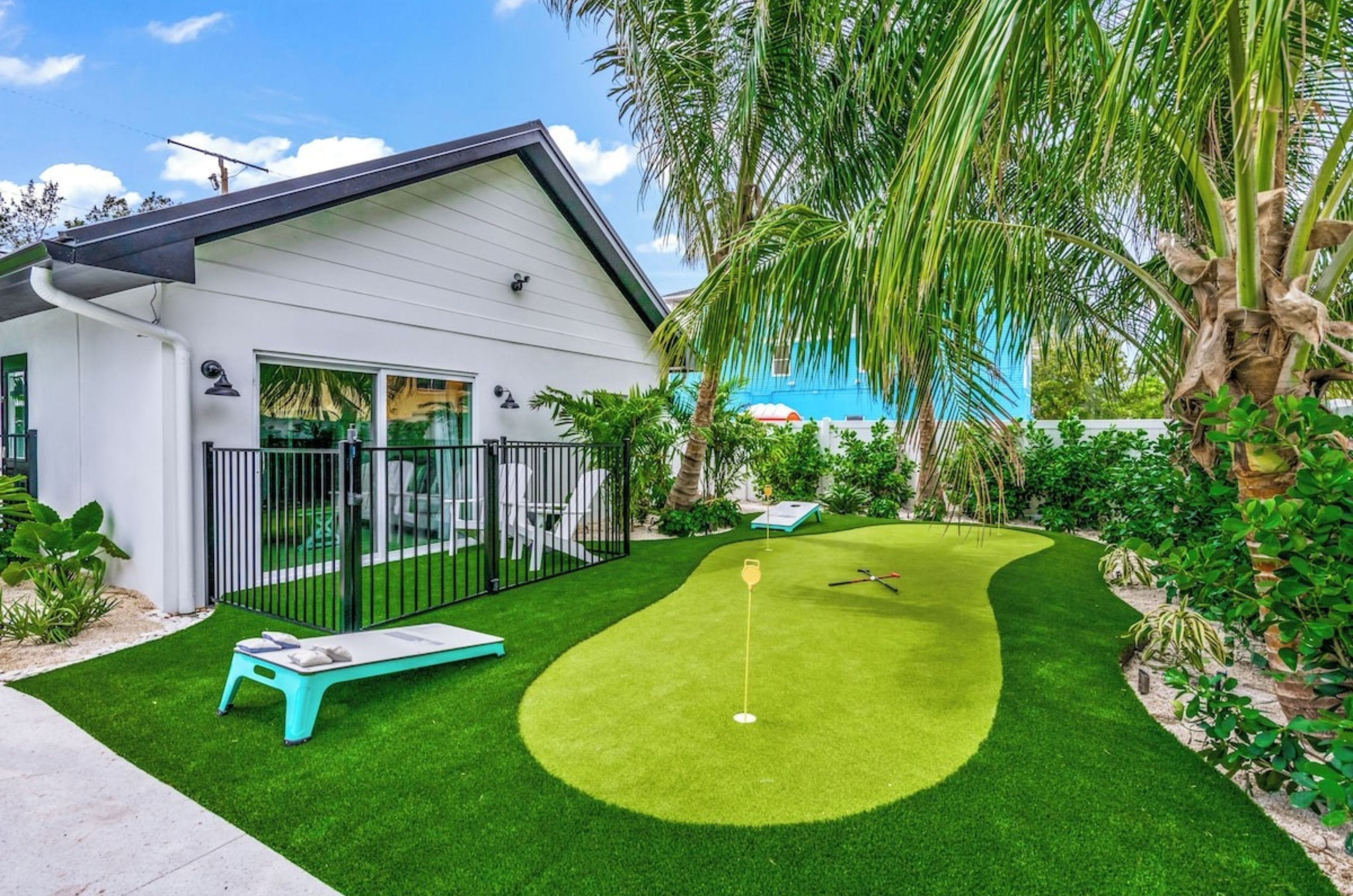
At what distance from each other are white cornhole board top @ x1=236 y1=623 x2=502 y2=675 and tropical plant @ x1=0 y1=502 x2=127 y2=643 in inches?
84.6

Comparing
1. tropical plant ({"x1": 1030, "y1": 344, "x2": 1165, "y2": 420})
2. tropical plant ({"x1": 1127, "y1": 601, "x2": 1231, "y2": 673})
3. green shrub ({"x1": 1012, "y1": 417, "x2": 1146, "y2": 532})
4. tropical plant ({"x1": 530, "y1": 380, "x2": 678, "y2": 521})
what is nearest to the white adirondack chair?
tropical plant ({"x1": 530, "y1": 380, "x2": 678, "y2": 521})

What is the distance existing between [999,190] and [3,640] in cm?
777

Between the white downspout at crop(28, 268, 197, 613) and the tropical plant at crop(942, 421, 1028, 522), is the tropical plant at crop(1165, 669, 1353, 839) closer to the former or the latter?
the tropical plant at crop(942, 421, 1028, 522)

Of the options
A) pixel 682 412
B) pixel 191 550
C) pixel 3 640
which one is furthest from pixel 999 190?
pixel 3 640

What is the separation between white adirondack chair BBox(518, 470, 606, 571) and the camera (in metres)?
6.79

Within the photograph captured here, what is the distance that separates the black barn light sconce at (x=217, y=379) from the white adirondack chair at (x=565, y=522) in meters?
2.69

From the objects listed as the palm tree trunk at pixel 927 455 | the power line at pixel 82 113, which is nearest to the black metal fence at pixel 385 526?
the palm tree trunk at pixel 927 455

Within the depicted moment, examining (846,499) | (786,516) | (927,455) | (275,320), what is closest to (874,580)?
(927,455)

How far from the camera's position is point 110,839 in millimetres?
2445

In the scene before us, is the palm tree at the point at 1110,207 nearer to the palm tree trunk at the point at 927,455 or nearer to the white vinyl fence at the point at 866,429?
the palm tree trunk at the point at 927,455

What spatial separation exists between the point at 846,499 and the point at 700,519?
10.6ft

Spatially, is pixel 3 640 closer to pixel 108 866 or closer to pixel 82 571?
pixel 82 571

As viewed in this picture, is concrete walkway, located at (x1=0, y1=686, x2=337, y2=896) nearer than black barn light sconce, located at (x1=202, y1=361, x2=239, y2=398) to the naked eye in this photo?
Yes

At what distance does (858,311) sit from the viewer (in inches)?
166
